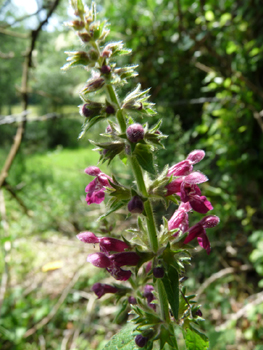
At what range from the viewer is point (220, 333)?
2.12 metres

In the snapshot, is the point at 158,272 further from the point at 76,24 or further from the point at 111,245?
the point at 76,24

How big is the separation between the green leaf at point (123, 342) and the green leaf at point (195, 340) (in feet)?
0.83

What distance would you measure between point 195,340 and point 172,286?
38 centimetres

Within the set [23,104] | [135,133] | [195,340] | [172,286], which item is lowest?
[195,340]

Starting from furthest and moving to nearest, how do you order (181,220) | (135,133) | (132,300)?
(132,300) < (181,220) < (135,133)

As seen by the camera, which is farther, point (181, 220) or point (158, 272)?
point (181, 220)

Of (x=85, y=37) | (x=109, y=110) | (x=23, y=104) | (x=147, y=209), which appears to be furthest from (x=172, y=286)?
(x=23, y=104)

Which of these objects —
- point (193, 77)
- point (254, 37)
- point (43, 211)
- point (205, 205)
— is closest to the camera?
point (205, 205)

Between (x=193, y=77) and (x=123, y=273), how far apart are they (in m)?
4.11

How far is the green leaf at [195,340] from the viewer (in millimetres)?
1192

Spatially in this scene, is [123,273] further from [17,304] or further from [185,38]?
[185,38]

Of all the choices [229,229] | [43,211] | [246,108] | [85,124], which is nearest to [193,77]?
[246,108]

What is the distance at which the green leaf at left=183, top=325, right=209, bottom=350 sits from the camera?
119cm

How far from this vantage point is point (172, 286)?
A: 3.49ft
